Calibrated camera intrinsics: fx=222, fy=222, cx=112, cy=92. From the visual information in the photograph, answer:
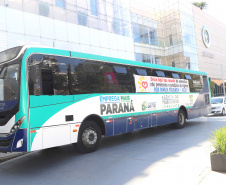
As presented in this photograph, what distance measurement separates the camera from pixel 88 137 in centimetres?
711

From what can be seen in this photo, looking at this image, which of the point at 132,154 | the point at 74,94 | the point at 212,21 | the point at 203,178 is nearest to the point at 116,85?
the point at 74,94

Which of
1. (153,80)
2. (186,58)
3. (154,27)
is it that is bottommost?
(153,80)

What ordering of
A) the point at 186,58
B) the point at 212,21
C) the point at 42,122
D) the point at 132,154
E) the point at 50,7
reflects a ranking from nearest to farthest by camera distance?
the point at 42,122 → the point at 132,154 → the point at 50,7 → the point at 186,58 → the point at 212,21

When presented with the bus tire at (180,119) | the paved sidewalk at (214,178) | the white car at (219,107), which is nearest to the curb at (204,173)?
the paved sidewalk at (214,178)

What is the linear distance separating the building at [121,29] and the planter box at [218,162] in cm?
1886

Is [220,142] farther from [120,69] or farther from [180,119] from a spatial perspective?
[180,119]

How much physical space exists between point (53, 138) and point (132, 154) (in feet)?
8.01

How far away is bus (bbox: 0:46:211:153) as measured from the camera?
560cm

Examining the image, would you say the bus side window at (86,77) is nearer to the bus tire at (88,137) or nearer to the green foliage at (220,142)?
the bus tire at (88,137)

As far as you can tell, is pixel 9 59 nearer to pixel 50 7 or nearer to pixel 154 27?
pixel 50 7

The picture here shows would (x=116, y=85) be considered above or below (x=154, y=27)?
below

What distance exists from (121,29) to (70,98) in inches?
1010

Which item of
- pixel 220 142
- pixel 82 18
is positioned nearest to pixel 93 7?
pixel 82 18

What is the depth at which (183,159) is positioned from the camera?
599 centimetres
